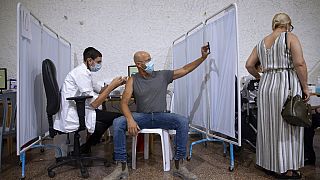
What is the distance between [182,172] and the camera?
2.15 m

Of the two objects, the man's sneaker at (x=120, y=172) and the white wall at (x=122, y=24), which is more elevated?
the white wall at (x=122, y=24)

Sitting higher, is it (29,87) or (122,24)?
(122,24)

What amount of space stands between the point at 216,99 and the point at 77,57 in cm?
231

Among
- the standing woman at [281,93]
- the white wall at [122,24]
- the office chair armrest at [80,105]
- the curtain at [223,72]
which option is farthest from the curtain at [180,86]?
the office chair armrest at [80,105]

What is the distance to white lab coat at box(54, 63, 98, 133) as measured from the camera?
7.43ft

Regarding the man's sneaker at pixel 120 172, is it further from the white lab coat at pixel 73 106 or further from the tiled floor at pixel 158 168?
the white lab coat at pixel 73 106

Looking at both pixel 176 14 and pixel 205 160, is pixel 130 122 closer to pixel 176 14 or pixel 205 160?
pixel 205 160

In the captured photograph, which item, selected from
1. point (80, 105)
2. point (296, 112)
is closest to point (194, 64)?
point (296, 112)

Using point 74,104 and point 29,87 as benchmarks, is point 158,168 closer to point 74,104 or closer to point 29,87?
point 74,104

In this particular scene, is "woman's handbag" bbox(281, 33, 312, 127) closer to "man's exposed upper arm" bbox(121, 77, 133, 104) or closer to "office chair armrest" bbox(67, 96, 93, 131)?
"man's exposed upper arm" bbox(121, 77, 133, 104)

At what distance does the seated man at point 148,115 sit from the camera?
2.13 meters

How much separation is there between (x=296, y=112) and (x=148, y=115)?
113 centimetres

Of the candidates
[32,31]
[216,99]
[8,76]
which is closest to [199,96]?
[216,99]

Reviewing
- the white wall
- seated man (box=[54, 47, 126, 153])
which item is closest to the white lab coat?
seated man (box=[54, 47, 126, 153])
